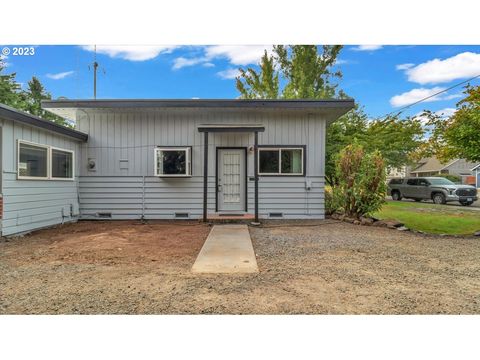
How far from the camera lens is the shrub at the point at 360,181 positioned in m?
6.91

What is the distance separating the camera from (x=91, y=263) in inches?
148

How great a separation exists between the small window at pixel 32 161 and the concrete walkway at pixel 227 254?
160 inches

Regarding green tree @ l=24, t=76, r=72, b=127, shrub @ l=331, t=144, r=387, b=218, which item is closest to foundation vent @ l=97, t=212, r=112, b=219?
shrub @ l=331, t=144, r=387, b=218

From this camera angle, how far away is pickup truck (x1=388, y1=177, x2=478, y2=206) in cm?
1348

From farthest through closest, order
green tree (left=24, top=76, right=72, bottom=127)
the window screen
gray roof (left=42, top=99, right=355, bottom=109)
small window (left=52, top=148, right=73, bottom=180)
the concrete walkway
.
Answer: green tree (left=24, top=76, right=72, bottom=127), the window screen, gray roof (left=42, top=99, right=355, bottom=109), small window (left=52, top=148, right=73, bottom=180), the concrete walkway

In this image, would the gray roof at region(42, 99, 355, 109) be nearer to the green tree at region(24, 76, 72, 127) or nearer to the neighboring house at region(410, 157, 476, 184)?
the green tree at region(24, 76, 72, 127)

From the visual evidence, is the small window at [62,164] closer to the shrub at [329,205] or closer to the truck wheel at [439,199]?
the shrub at [329,205]

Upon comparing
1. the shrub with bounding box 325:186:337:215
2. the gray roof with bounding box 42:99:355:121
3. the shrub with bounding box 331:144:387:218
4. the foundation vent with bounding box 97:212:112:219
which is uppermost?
the gray roof with bounding box 42:99:355:121

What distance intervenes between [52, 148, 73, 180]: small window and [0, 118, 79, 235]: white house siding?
148 mm
